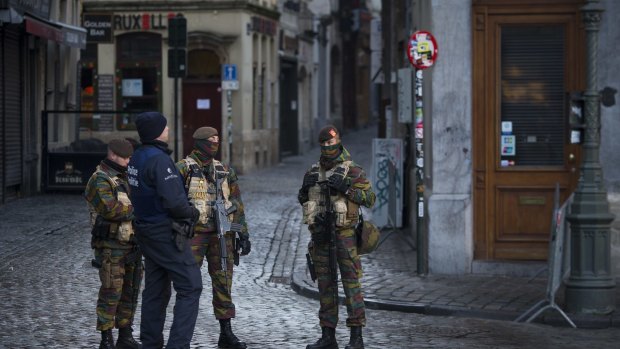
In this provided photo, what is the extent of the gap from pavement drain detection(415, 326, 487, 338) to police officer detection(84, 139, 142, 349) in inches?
101

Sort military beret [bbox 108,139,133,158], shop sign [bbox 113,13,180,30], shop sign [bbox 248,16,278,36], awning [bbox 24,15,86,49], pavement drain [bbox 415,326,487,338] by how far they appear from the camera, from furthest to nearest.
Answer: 1. shop sign [bbox 248,16,278,36]
2. shop sign [bbox 113,13,180,30]
3. awning [bbox 24,15,86,49]
4. pavement drain [bbox 415,326,487,338]
5. military beret [bbox 108,139,133,158]

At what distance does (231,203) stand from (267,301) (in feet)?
9.06

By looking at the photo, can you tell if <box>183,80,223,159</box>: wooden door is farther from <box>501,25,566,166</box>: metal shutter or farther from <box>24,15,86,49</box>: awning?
<box>501,25,566,166</box>: metal shutter

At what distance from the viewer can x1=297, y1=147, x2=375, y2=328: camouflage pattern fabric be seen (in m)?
10.7

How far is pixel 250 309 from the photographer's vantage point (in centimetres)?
1291

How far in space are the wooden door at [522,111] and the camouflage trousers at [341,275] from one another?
4.82 metres

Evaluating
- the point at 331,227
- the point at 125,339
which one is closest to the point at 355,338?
the point at 331,227

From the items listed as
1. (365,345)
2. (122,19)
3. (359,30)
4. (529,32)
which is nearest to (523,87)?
(529,32)

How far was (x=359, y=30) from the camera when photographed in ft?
190

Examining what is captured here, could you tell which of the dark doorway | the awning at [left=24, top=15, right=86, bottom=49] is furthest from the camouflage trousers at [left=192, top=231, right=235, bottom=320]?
the dark doorway

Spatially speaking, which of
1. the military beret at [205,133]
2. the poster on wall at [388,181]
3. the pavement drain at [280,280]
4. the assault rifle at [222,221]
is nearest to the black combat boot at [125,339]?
the assault rifle at [222,221]

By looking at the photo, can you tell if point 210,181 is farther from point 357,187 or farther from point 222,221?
point 357,187

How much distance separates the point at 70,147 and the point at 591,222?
15025 millimetres

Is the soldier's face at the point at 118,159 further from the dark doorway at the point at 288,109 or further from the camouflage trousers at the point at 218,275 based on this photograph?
the dark doorway at the point at 288,109
